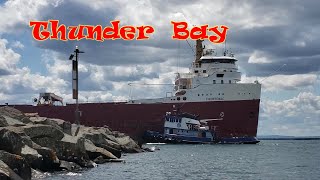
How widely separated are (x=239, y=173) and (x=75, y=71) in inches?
982

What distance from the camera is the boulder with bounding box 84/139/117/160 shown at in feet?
112

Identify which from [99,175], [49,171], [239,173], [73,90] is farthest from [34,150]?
[73,90]

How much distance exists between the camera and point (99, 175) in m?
28.0

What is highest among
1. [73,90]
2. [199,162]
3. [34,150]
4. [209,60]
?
[209,60]

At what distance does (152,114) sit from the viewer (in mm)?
70875

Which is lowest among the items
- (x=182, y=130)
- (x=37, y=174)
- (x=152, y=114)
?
(x=182, y=130)

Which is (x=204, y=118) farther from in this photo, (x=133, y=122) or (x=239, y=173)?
(x=239, y=173)

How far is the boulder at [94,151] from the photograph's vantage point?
3416 cm

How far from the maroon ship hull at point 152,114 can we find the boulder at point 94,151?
3315 cm

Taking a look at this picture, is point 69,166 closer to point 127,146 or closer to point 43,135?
point 43,135

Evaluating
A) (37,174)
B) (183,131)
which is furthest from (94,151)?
(183,131)

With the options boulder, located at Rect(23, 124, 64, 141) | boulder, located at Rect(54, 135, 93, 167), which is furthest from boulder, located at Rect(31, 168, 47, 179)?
boulder, located at Rect(54, 135, 93, 167)

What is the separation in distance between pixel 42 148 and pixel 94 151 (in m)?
9.93

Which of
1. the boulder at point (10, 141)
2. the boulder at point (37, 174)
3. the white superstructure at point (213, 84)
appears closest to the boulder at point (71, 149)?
the boulder at point (37, 174)
